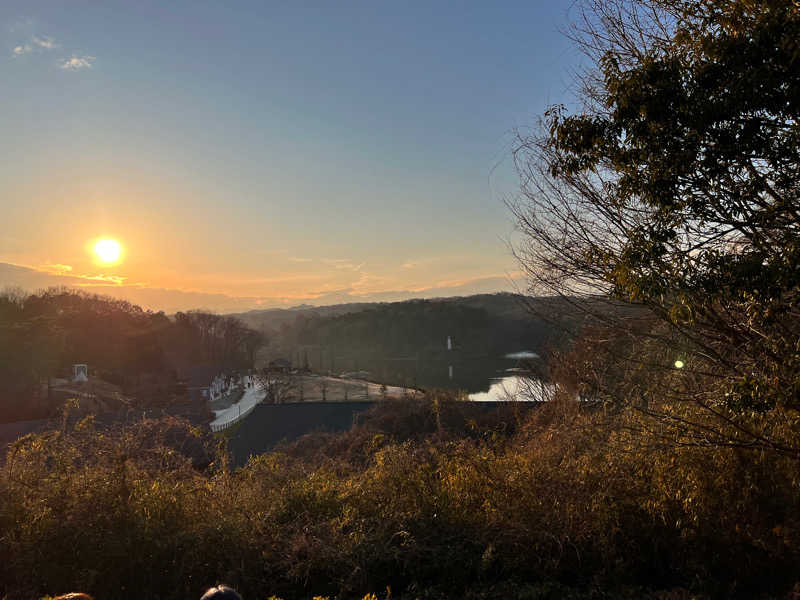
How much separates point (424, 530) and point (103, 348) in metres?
43.5

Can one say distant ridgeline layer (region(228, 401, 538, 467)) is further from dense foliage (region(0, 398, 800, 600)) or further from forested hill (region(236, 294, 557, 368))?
forested hill (region(236, 294, 557, 368))

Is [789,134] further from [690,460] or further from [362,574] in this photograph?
[362,574]

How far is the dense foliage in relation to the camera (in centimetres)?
425

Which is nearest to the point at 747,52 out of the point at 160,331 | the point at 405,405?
the point at 405,405

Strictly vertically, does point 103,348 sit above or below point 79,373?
above

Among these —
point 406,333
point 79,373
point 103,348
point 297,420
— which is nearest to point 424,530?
point 297,420

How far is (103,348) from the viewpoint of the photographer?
136 feet

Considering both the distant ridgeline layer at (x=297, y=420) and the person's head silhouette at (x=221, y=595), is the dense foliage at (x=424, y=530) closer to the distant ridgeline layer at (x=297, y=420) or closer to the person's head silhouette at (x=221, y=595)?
the person's head silhouette at (x=221, y=595)

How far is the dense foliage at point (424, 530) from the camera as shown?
4254mm

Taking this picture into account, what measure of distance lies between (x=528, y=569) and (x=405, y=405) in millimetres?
16219

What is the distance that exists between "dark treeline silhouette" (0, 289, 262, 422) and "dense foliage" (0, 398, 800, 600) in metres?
25.1

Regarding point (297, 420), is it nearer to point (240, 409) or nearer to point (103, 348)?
point (240, 409)

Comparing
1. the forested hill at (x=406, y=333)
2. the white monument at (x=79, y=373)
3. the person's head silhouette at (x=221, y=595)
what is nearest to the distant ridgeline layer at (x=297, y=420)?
the person's head silhouette at (x=221, y=595)

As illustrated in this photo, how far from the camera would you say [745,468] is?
182 inches
